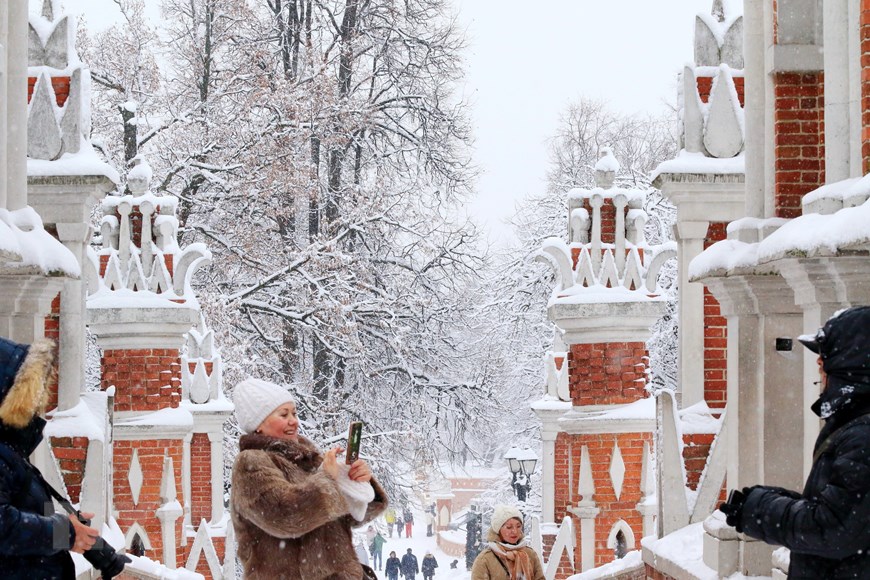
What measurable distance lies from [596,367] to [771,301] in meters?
4.32

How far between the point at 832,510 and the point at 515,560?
10.4 ft

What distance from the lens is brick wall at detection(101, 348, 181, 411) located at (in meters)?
10.1

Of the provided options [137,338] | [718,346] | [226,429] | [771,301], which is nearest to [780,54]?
[771,301]

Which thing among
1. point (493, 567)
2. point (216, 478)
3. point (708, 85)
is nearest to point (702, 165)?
point (708, 85)

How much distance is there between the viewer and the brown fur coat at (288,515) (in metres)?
4.26

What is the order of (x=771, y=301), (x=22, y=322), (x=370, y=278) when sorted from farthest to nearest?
(x=370, y=278) < (x=22, y=322) < (x=771, y=301)

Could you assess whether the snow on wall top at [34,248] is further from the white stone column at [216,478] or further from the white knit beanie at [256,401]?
the white stone column at [216,478]

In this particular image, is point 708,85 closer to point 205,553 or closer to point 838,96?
point 838,96

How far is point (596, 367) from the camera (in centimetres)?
1015

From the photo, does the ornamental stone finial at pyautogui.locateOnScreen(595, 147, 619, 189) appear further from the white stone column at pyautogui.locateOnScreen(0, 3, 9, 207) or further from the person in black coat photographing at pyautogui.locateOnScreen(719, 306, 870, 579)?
the person in black coat photographing at pyautogui.locateOnScreen(719, 306, 870, 579)

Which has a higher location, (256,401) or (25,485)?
(256,401)

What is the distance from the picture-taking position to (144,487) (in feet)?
33.8

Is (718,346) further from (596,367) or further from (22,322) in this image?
(22,322)

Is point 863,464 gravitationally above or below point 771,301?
below
